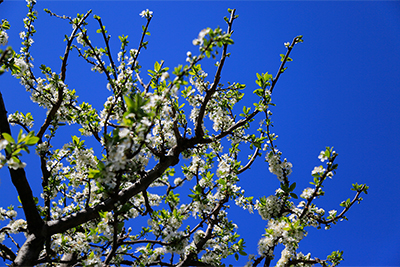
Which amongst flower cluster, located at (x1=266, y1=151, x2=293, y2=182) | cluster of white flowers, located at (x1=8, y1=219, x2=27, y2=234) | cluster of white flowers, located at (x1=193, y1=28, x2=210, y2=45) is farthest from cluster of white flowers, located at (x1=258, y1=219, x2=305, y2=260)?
cluster of white flowers, located at (x1=8, y1=219, x2=27, y2=234)

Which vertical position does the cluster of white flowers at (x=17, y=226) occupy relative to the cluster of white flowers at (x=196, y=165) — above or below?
below

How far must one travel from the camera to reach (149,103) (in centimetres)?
257

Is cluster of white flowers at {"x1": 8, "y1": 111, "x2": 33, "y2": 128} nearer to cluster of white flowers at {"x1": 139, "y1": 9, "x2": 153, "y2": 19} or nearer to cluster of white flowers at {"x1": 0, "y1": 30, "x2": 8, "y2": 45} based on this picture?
cluster of white flowers at {"x1": 0, "y1": 30, "x2": 8, "y2": 45}

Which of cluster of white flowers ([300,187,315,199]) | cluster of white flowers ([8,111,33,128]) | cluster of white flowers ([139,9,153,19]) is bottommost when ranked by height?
cluster of white flowers ([300,187,315,199])

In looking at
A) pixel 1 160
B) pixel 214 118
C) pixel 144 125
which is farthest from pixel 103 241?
pixel 214 118

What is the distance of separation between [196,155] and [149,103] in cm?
298

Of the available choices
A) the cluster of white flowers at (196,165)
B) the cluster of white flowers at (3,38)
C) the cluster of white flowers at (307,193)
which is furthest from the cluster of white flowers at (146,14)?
the cluster of white flowers at (307,193)

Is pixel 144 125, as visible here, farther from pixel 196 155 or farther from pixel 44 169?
pixel 44 169

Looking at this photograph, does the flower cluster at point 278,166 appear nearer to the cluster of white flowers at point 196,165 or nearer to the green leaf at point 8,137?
the cluster of white flowers at point 196,165

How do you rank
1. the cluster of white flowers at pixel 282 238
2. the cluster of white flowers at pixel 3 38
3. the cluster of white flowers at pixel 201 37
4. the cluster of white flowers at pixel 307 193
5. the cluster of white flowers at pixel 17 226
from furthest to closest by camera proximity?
1. the cluster of white flowers at pixel 17 226
2. the cluster of white flowers at pixel 3 38
3. the cluster of white flowers at pixel 307 193
4. the cluster of white flowers at pixel 282 238
5. the cluster of white flowers at pixel 201 37

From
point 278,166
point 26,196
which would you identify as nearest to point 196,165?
point 278,166

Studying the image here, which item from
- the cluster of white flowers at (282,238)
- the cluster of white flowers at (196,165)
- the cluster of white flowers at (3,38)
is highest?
the cluster of white flowers at (3,38)

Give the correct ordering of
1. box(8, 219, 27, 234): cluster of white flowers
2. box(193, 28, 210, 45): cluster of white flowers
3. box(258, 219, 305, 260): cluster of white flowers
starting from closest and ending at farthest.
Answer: box(193, 28, 210, 45): cluster of white flowers < box(258, 219, 305, 260): cluster of white flowers < box(8, 219, 27, 234): cluster of white flowers

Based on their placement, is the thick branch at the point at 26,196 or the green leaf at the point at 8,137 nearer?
the green leaf at the point at 8,137
